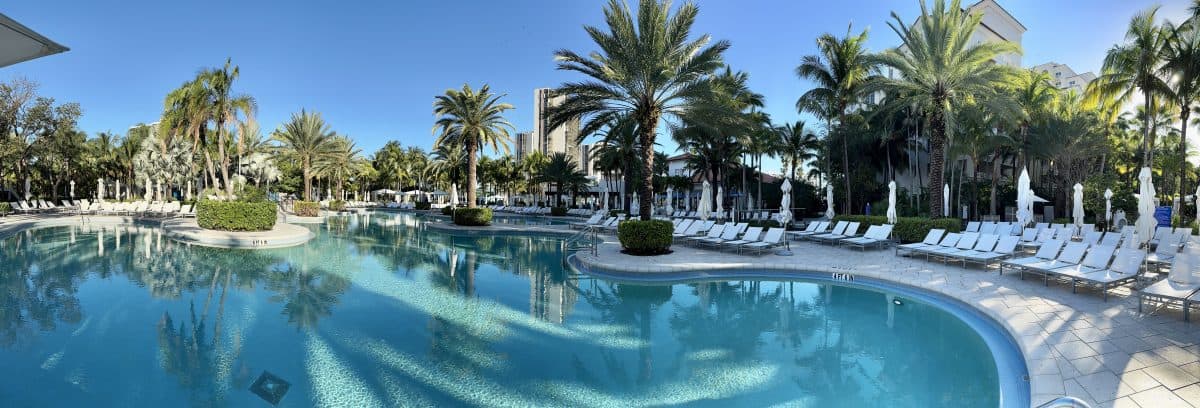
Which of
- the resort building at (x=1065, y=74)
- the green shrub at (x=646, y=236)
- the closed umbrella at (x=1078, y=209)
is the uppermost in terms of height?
the resort building at (x=1065, y=74)

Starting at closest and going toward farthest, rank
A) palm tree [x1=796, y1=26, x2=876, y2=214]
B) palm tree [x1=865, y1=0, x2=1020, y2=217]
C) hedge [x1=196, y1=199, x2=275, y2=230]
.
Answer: palm tree [x1=865, y1=0, x2=1020, y2=217] → hedge [x1=196, y1=199, x2=275, y2=230] → palm tree [x1=796, y1=26, x2=876, y2=214]

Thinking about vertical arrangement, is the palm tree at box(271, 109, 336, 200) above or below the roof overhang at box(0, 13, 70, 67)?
above

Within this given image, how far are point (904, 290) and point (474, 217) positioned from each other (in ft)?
58.9

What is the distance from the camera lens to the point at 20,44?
3348 mm

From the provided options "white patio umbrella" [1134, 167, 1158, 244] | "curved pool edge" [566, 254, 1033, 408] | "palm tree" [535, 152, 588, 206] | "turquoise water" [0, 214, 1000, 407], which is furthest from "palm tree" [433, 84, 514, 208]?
"white patio umbrella" [1134, 167, 1158, 244]

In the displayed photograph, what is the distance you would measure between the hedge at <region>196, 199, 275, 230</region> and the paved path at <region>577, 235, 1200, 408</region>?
14391 mm

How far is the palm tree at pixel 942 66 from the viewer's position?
577 inches

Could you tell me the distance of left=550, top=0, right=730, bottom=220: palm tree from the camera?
12.4 metres

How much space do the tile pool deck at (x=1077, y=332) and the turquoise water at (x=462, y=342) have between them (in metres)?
0.53

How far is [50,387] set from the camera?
4465 millimetres

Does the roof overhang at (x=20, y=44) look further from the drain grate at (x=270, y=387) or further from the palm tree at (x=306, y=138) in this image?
the palm tree at (x=306, y=138)

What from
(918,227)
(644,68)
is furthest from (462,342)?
(918,227)

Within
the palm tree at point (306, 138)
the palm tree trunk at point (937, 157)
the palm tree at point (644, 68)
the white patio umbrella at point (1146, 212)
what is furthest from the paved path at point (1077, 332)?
the palm tree at point (306, 138)

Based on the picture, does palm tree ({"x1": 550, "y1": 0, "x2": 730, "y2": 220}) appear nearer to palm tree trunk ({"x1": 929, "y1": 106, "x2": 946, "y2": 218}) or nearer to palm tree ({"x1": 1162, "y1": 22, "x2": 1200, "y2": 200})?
palm tree trunk ({"x1": 929, "y1": 106, "x2": 946, "y2": 218})
